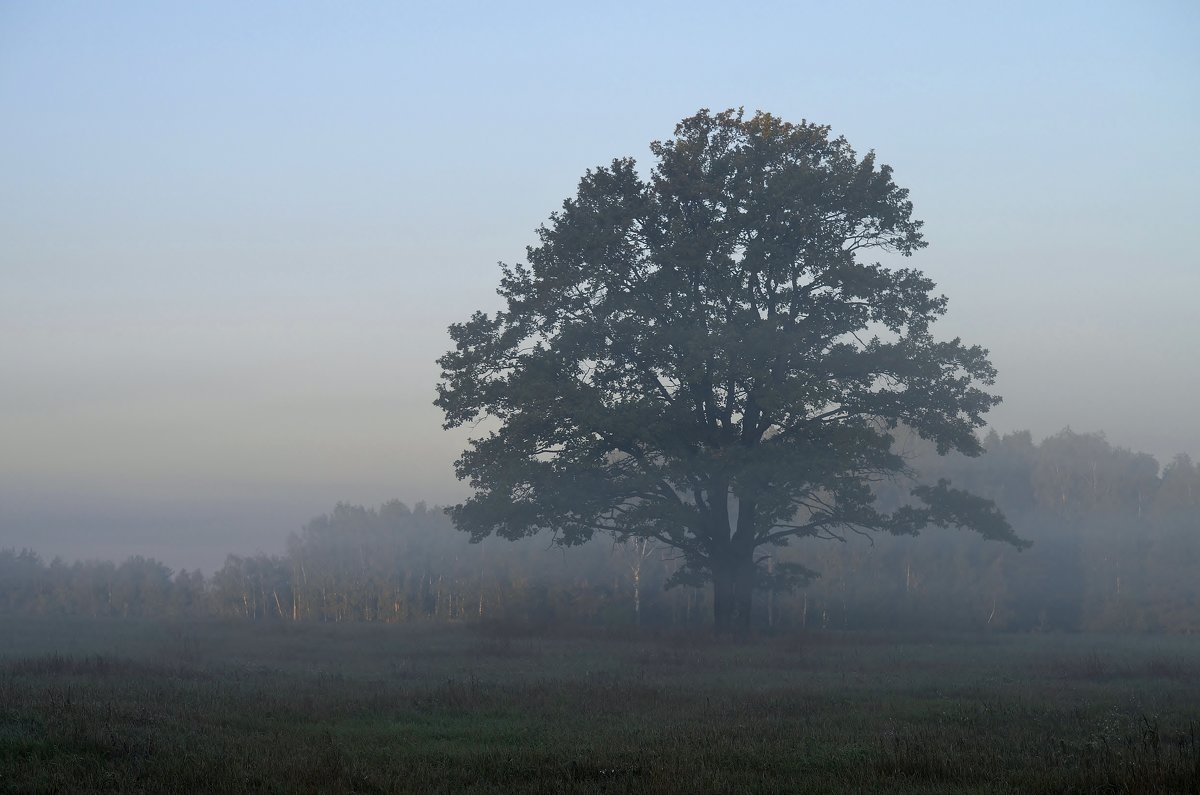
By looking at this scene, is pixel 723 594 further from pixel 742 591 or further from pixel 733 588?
pixel 742 591

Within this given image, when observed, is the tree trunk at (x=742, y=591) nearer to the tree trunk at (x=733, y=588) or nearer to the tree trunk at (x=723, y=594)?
the tree trunk at (x=733, y=588)

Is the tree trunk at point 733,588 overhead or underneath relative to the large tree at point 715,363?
underneath

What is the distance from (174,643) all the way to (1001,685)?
22622mm

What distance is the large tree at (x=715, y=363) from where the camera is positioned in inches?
1205

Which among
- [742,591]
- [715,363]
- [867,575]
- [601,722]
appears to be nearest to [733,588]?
[742,591]

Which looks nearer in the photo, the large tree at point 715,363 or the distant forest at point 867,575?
the large tree at point 715,363

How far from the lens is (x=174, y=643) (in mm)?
29750

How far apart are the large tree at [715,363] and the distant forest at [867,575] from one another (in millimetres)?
21940

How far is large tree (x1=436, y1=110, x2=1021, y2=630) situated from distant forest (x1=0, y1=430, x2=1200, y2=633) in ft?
72.0

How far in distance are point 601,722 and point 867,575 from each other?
261 feet

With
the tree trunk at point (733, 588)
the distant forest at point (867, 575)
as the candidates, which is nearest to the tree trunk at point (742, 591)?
the tree trunk at point (733, 588)

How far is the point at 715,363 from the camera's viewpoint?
97.3ft

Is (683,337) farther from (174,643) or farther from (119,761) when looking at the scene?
(119,761)

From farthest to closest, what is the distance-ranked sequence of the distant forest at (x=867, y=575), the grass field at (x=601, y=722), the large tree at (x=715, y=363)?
the distant forest at (x=867, y=575) → the large tree at (x=715, y=363) → the grass field at (x=601, y=722)
